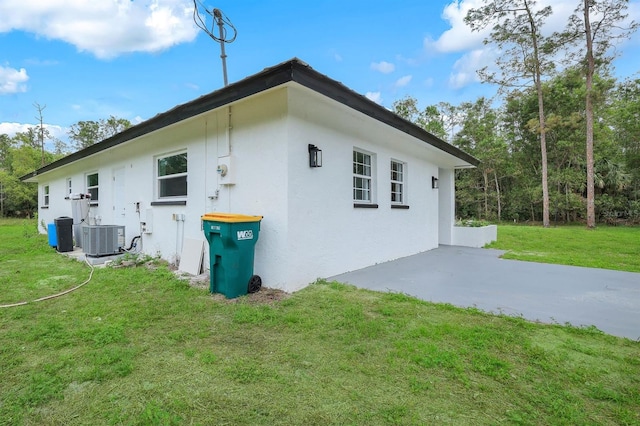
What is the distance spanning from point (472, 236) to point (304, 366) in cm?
804

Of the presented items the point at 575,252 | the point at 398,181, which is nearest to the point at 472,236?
the point at 575,252

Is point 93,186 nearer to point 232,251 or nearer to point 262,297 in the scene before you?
point 232,251

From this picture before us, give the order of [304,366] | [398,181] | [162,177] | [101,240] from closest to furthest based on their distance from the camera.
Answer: [304,366] → [162,177] → [101,240] → [398,181]

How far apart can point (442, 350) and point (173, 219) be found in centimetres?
522

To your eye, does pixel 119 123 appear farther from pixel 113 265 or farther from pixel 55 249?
pixel 113 265

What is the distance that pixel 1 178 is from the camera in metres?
25.8

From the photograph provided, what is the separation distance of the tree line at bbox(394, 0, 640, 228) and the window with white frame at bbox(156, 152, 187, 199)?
54.6 ft

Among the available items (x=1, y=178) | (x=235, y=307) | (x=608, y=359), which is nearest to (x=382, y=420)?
(x=608, y=359)

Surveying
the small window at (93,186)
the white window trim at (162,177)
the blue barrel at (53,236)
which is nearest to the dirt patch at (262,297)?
the white window trim at (162,177)

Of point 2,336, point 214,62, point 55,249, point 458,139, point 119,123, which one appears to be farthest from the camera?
point 119,123

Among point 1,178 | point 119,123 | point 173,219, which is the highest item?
point 119,123

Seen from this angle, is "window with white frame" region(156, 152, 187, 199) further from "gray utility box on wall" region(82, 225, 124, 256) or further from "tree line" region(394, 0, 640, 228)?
"tree line" region(394, 0, 640, 228)

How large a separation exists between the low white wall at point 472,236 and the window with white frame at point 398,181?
3.10m

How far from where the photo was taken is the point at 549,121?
17.2 meters
